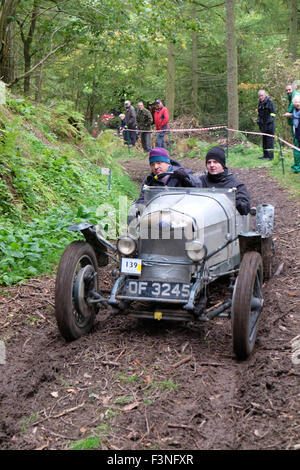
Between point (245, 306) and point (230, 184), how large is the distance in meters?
2.65

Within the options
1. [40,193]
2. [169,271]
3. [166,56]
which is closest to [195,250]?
[169,271]

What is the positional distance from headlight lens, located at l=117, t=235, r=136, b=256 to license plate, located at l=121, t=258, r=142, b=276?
0.10 m

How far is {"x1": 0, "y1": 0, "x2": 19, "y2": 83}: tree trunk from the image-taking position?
10.9 m

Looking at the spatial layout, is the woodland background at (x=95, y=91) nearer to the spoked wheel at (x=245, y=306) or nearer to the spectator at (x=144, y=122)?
the spectator at (x=144, y=122)

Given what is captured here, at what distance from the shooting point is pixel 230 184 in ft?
22.1

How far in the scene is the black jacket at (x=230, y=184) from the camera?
6.38 metres

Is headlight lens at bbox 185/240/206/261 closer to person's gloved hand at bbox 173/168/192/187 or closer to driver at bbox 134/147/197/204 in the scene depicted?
driver at bbox 134/147/197/204

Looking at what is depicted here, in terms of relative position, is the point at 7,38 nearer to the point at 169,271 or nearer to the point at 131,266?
the point at 131,266

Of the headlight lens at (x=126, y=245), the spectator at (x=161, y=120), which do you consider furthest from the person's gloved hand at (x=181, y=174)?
the spectator at (x=161, y=120)

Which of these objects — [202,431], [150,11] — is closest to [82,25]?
[150,11]

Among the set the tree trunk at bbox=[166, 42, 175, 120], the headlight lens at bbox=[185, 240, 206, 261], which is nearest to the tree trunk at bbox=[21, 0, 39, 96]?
the tree trunk at bbox=[166, 42, 175, 120]

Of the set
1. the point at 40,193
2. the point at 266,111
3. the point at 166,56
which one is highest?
the point at 166,56
